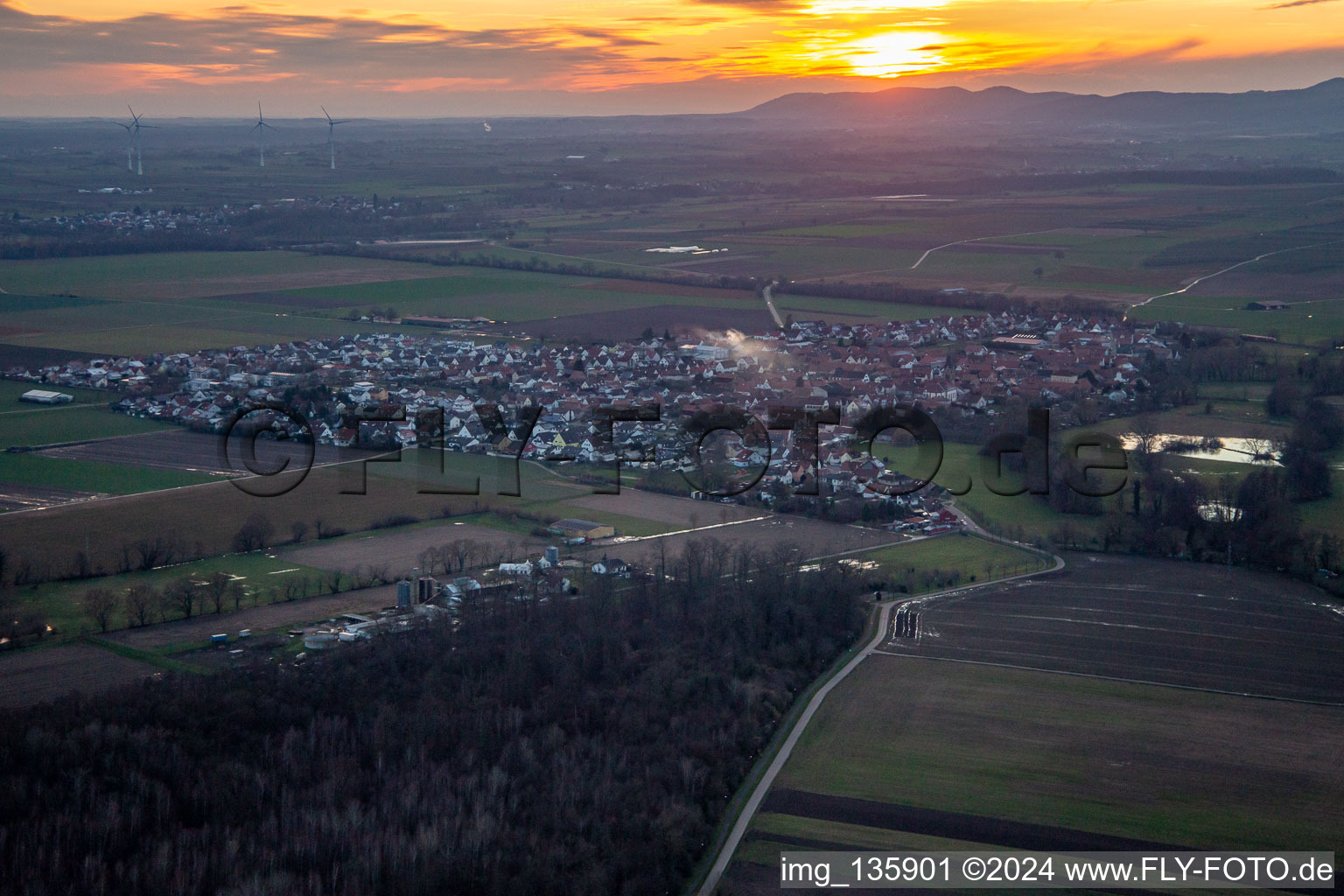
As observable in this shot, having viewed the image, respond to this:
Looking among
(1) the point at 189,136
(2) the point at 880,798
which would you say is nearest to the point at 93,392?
(2) the point at 880,798

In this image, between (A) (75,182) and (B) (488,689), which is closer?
(B) (488,689)

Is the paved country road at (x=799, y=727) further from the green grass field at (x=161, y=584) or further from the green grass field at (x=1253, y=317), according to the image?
the green grass field at (x=1253, y=317)

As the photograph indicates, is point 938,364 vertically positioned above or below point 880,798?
above

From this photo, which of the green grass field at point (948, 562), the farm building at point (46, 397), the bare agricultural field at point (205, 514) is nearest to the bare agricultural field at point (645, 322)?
the farm building at point (46, 397)

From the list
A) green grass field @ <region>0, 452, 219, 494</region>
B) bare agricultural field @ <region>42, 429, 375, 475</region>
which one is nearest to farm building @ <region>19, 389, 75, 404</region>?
bare agricultural field @ <region>42, 429, 375, 475</region>

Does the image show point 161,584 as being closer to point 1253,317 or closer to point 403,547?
point 403,547

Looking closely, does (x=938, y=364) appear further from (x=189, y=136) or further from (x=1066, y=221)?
(x=189, y=136)

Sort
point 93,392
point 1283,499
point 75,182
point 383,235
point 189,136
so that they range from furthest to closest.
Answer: point 189,136, point 75,182, point 383,235, point 93,392, point 1283,499
